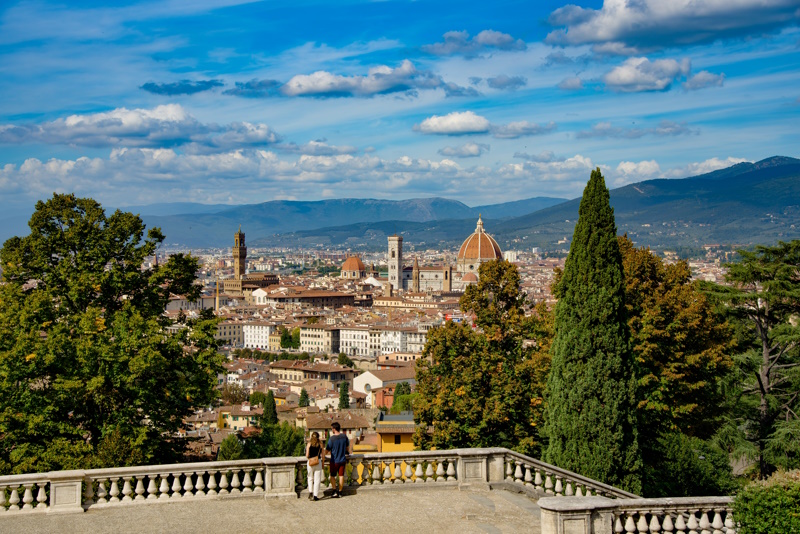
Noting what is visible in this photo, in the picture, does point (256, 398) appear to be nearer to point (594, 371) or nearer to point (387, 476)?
point (594, 371)

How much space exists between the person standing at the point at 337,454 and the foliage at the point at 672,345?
7235 mm

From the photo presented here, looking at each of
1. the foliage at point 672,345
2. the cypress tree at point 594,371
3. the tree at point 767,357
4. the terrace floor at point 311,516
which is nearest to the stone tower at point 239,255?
the tree at point 767,357

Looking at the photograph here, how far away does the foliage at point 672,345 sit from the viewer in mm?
14938

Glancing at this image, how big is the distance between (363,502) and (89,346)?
17.6 feet

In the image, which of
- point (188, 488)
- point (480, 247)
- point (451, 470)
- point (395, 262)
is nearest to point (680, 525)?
point (451, 470)

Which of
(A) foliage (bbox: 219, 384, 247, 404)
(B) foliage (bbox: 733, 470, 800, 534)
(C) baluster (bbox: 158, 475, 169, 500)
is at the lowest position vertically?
(A) foliage (bbox: 219, 384, 247, 404)

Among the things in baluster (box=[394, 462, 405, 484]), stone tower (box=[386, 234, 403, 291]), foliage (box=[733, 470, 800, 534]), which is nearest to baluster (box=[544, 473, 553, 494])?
baluster (box=[394, 462, 405, 484])

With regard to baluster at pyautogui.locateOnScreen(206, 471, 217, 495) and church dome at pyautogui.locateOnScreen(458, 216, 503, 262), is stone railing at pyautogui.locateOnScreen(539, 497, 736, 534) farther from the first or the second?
church dome at pyautogui.locateOnScreen(458, 216, 503, 262)

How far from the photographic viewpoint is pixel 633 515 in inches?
294

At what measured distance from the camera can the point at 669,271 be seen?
16.6 metres

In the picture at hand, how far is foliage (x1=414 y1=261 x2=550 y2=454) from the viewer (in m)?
13.6

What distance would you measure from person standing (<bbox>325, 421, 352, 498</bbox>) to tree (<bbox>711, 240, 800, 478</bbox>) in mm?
9850

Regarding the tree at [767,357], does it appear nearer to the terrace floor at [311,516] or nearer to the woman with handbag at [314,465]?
the terrace floor at [311,516]

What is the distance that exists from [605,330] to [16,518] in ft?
22.6
